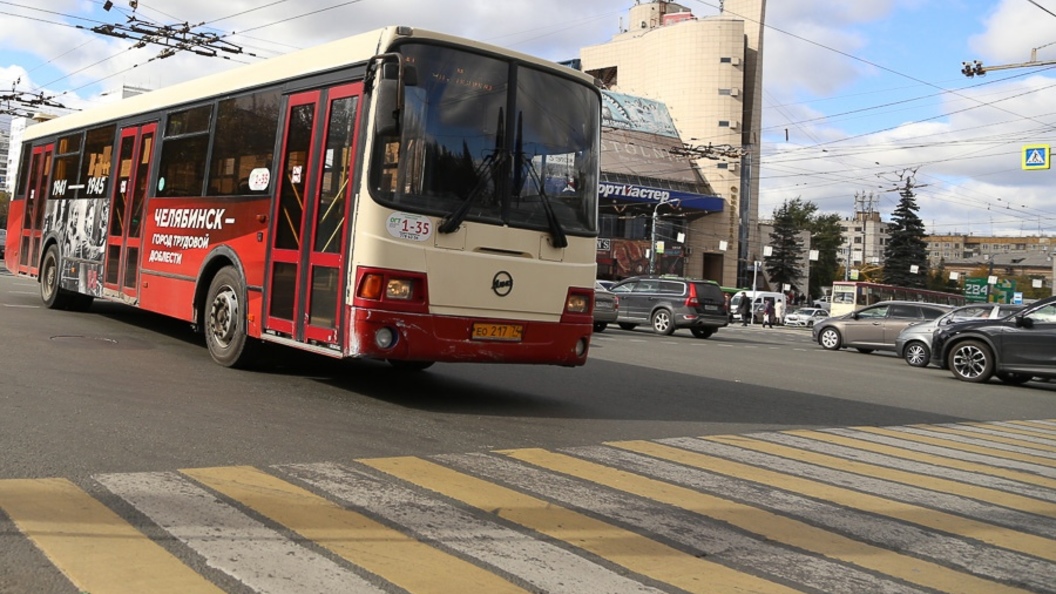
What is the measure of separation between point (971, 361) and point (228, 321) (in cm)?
1416

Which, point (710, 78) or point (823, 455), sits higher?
point (710, 78)

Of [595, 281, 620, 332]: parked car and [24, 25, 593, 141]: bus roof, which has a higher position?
[24, 25, 593, 141]: bus roof

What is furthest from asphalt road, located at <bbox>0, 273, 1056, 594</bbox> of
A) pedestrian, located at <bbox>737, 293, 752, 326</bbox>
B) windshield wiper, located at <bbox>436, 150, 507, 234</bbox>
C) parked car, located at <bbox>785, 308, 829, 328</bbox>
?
parked car, located at <bbox>785, 308, 829, 328</bbox>

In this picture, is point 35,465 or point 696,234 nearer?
point 35,465

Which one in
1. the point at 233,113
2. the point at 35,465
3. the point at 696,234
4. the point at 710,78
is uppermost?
the point at 710,78

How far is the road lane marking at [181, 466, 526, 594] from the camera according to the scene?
4035 millimetres

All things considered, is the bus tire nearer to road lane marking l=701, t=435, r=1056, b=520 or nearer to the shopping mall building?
road lane marking l=701, t=435, r=1056, b=520

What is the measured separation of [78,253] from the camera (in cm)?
1485

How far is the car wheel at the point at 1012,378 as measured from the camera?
18.1 metres

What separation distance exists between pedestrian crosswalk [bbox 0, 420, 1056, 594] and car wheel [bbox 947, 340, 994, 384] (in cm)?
1182

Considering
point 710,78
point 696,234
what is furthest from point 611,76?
point 696,234

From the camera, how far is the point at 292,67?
9945 millimetres

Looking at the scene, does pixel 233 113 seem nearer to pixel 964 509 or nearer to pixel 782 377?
pixel 964 509

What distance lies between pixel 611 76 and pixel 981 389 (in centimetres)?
9029
